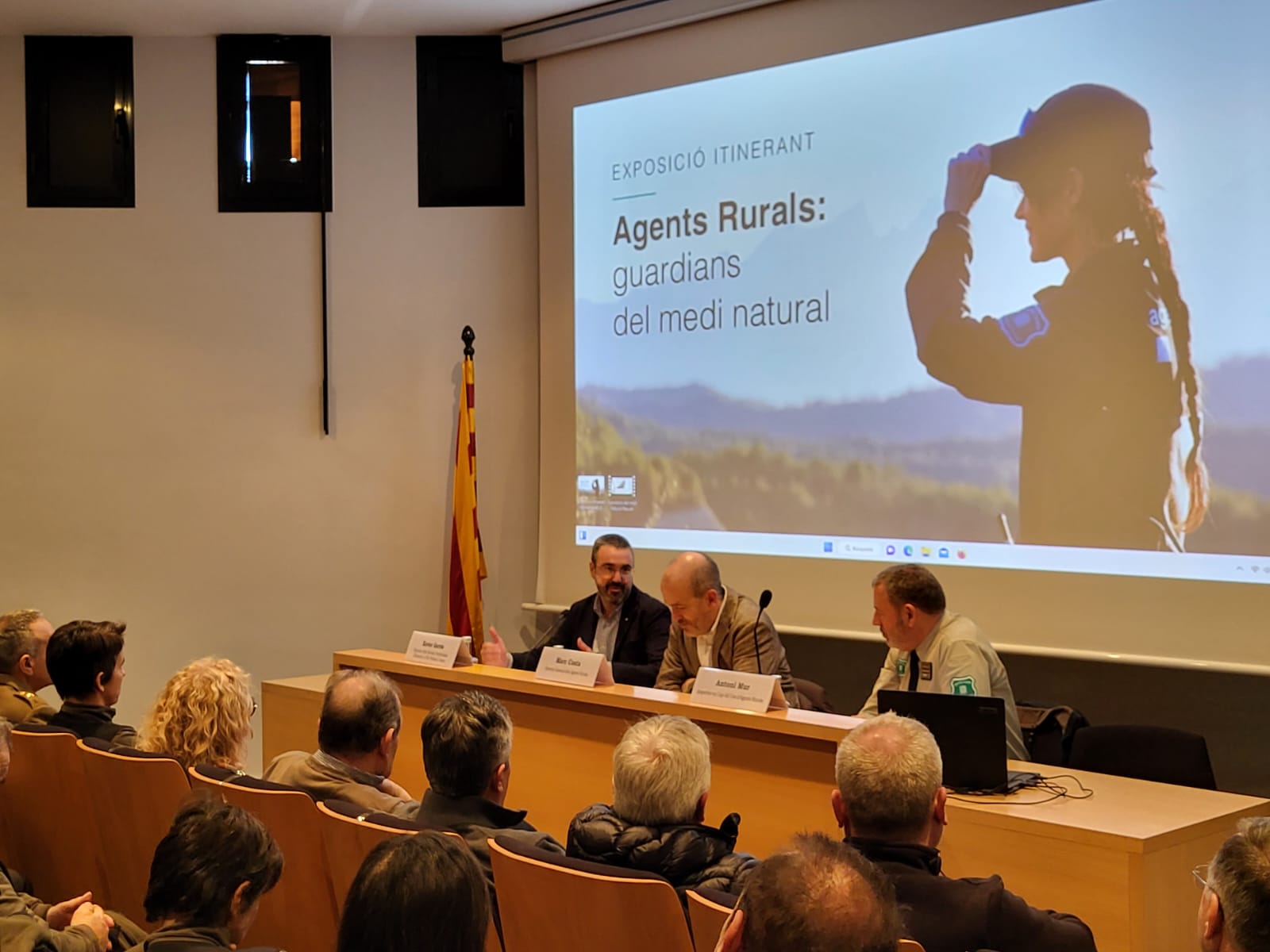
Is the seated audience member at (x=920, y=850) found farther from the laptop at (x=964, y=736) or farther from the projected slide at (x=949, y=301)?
the projected slide at (x=949, y=301)

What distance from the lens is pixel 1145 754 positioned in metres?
3.63

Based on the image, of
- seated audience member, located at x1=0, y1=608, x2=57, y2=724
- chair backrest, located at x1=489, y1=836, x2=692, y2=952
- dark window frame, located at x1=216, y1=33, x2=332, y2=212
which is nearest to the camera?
chair backrest, located at x1=489, y1=836, x2=692, y2=952

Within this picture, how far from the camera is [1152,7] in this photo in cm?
434

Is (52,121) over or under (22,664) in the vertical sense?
over

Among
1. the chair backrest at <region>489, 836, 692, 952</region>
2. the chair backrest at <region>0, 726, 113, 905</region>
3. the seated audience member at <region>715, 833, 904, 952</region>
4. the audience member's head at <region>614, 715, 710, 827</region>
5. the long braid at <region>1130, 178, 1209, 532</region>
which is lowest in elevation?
the chair backrest at <region>0, 726, 113, 905</region>

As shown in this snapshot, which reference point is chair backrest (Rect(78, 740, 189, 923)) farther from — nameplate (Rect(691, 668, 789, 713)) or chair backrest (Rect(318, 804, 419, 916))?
nameplate (Rect(691, 668, 789, 713))

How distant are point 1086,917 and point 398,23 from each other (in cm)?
550

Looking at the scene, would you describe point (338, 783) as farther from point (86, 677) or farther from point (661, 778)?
point (86, 677)

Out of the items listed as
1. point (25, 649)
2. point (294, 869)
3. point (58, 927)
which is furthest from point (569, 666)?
point (58, 927)

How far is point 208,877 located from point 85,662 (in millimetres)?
1836

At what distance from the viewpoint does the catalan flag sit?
6637mm

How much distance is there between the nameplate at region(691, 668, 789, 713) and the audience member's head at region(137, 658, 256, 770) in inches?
49.6

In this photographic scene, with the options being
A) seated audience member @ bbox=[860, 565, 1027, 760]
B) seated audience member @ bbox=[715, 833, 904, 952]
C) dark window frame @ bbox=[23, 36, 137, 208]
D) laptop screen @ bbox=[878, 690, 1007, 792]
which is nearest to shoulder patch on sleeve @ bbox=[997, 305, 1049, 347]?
seated audience member @ bbox=[860, 565, 1027, 760]

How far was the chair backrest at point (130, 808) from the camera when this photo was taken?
2.95m
